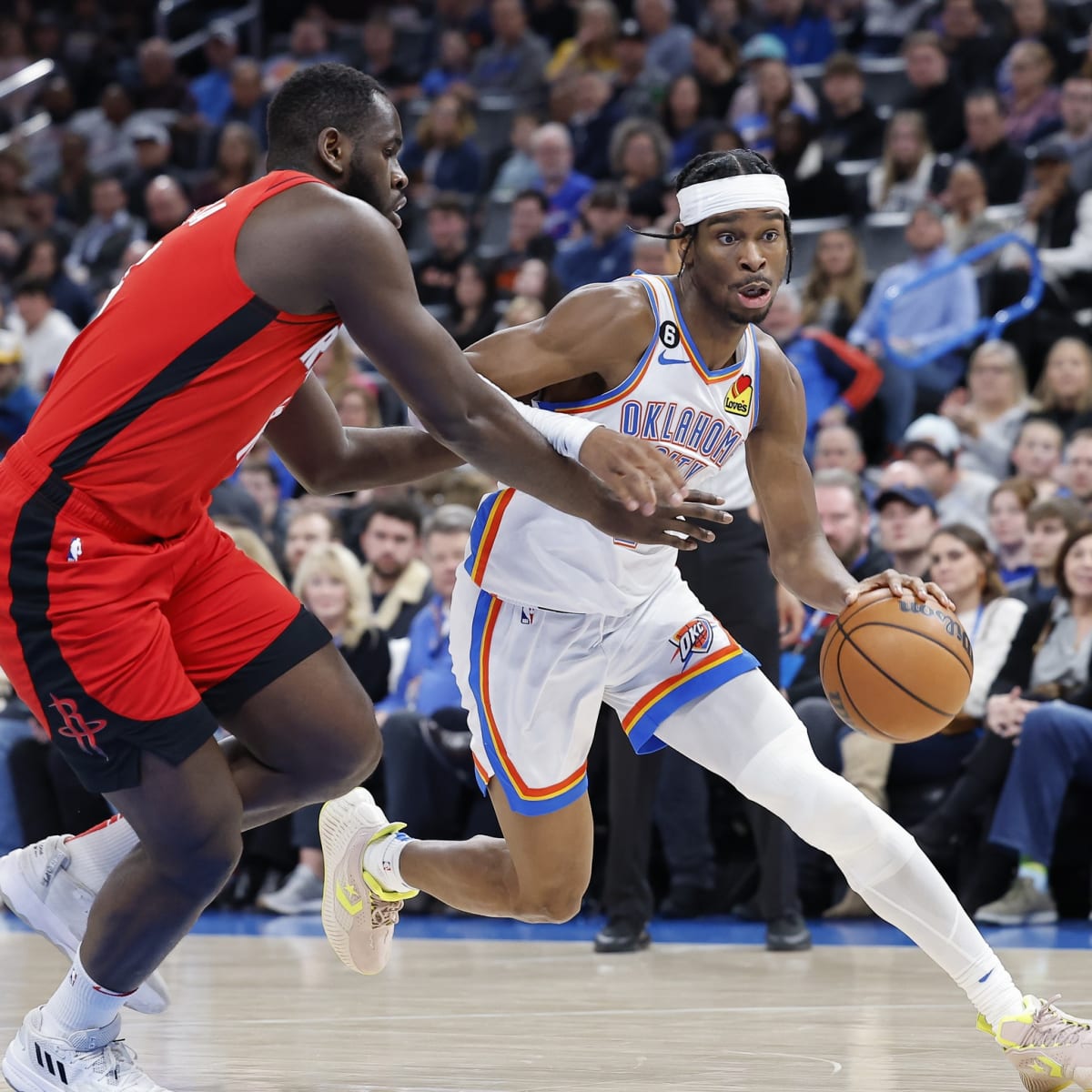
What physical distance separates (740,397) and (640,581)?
503 millimetres

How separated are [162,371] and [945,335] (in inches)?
274

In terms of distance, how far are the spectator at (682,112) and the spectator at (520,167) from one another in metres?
1.13

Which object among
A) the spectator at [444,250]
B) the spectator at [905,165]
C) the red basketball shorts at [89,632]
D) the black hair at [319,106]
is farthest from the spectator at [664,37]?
the red basketball shorts at [89,632]

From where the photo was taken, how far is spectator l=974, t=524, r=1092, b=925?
666 centimetres

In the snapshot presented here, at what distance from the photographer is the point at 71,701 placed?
3355 mm

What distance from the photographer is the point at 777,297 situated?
26.6 ft

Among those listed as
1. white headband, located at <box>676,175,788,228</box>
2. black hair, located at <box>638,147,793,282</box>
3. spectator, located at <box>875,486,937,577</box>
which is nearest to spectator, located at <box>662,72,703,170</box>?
spectator, located at <box>875,486,937,577</box>

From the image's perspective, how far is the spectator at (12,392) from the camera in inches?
440

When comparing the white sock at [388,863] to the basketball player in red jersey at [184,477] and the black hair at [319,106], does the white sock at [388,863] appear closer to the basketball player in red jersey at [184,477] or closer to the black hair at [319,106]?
the basketball player in red jersey at [184,477]

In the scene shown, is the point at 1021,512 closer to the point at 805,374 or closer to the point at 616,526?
the point at 805,374

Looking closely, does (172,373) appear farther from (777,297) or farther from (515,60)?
(515,60)

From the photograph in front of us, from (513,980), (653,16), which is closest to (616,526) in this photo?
(513,980)

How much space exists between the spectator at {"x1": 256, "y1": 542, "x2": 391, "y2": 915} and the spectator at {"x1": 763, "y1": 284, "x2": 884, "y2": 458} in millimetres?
2584

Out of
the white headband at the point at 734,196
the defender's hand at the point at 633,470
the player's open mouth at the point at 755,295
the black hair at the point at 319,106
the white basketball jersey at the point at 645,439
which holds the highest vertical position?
the black hair at the point at 319,106
